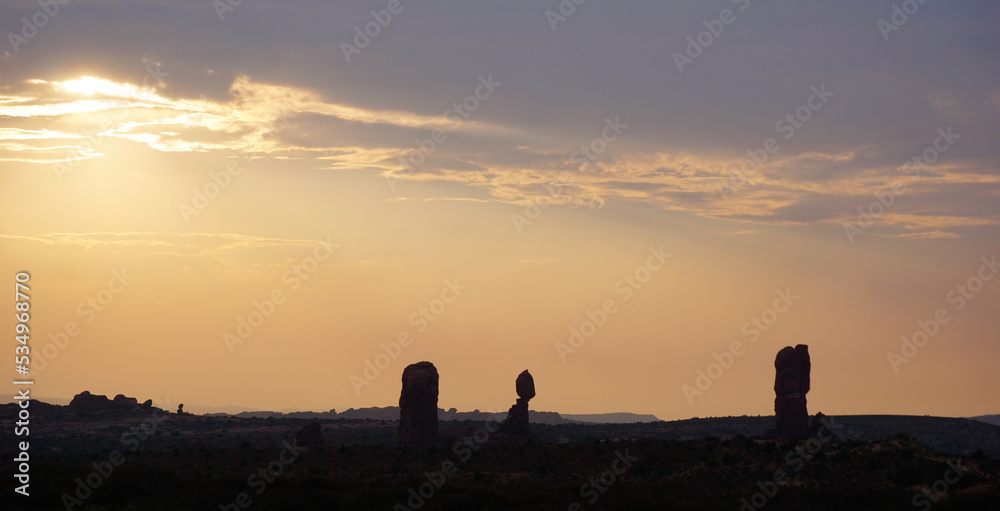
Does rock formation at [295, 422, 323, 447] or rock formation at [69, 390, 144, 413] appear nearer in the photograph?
rock formation at [295, 422, 323, 447]

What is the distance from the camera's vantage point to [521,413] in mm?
88938

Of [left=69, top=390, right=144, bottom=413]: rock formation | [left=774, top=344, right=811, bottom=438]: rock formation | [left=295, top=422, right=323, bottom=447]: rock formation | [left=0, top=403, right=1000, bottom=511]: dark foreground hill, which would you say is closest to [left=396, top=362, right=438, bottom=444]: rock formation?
[left=0, top=403, right=1000, bottom=511]: dark foreground hill

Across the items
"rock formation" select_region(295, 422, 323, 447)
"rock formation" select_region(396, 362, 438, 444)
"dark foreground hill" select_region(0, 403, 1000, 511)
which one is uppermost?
"rock formation" select_region(396, 362, 438, 444)

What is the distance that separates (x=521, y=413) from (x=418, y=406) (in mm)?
12117

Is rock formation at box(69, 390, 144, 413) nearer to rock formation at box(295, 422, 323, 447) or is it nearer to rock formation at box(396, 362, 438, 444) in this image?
rock formation at box(295, 422, 323, 447)

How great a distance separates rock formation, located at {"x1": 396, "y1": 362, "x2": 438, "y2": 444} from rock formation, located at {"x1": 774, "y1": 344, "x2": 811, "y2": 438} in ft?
116

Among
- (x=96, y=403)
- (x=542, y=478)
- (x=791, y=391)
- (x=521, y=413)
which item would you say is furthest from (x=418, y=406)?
(x=96, y=403)

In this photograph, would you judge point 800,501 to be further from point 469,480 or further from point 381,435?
point 381,435

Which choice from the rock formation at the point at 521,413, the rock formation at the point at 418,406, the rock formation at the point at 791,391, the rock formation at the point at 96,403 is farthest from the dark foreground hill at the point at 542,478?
the rock formation at the point at 96,403

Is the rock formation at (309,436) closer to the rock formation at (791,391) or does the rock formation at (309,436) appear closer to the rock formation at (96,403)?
the rock formation at (791,391)

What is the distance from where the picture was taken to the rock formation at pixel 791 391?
8426cm

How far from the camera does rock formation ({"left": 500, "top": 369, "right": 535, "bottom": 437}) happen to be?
3472 inches

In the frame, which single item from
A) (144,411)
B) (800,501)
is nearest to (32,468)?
(800,501)

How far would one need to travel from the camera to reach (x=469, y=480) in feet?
182
